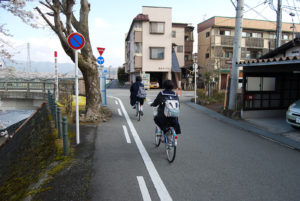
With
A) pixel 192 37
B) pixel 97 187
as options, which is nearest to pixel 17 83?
pixel 97 187

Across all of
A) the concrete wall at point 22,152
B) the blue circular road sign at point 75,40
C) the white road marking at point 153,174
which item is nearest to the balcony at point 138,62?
the concrete wall at point 22,152

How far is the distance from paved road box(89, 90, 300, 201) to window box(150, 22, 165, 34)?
26.2 m

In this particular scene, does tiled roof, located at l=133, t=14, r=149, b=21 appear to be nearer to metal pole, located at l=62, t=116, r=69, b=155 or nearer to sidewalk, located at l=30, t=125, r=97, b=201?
sidewalk, located at l=30, t=125, r=97, b=201

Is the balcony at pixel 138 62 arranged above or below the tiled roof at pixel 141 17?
below

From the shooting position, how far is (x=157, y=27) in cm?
3194

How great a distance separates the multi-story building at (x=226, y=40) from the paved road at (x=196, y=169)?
23.7 metres

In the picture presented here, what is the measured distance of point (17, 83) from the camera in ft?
64.5

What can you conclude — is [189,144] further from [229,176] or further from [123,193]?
[123,193]

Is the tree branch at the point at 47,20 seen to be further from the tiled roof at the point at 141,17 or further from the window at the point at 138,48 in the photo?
the window at the point at 138,48

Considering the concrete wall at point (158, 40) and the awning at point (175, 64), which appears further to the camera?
the awning at point (175, 64)

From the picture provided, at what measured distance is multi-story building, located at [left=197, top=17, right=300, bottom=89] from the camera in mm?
30609

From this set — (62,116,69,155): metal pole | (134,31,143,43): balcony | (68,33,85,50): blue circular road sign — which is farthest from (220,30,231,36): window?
(62,116,69,155): metal pole

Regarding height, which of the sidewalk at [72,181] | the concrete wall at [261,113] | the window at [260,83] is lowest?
the sidewalk at [72,181]

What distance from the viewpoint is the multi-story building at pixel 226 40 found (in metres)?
30.6
